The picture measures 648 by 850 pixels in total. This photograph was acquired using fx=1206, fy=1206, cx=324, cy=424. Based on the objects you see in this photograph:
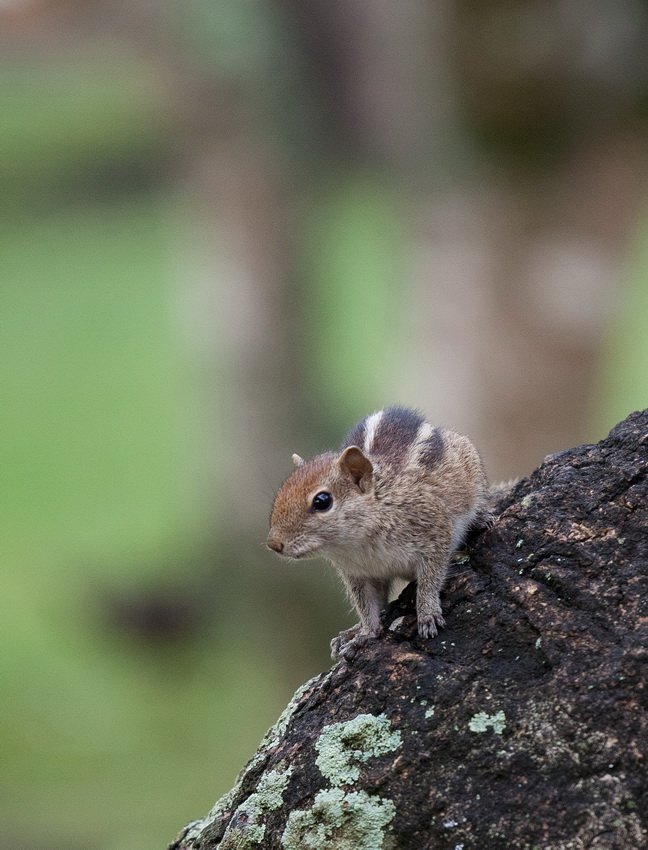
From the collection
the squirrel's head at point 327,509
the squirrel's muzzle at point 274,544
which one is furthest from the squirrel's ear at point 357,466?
the squirrel's muzzle at point 274,544

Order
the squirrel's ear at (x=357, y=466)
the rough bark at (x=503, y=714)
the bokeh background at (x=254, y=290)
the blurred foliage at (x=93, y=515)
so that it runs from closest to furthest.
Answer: the rough bark at (x=503, y=714) → the squirrel's ear at (x=357, y=466) → the bokeh background at (x=254, y=290) → the blurred foliage at (x=93, y=515)

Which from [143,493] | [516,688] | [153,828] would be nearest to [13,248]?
[143,493]

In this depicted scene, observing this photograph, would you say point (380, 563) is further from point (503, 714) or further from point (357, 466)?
point (503, 714)

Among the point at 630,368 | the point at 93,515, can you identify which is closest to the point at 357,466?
the point at 93,515

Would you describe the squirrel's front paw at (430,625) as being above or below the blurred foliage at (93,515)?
below

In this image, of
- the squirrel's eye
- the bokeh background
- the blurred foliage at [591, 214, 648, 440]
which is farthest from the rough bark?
the blurred foliage at [591, 214, 648, 440]

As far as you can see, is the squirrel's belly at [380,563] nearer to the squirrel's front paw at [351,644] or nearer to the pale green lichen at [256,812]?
the squirrel's front paw at [351,644]
